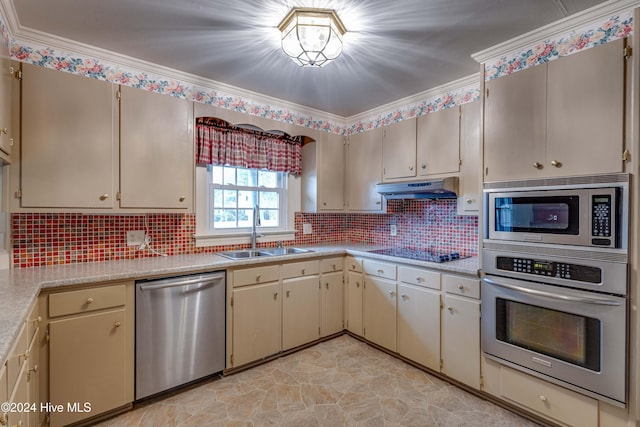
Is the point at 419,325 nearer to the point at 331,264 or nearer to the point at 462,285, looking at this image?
the point at 462,285

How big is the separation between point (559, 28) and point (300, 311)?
109 inches

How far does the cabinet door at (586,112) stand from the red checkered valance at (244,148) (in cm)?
231

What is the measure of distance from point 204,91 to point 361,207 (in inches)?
75.5

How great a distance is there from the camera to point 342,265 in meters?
3.29

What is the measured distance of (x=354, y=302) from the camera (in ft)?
10.5

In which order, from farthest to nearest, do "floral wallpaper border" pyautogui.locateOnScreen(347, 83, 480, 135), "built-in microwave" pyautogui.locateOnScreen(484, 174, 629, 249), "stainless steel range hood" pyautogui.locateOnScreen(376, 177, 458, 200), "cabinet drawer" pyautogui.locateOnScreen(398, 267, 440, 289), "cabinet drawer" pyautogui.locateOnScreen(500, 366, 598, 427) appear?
"floral wallpaper border" pyautogui.locateOnScreen(347, 83, 480, 135) → "stainless steel range hood" pyautogui.locateOnScreen(376, 177, 458, 200) → "cabinet drawer" pyautogui.locateOnScreen(398, 267, 440, 289) → "cabinet drawer" pyautogui.locateOnScreen(500, 366, 598, 427) → "built-in microwave" pyautogui.locateOnScreen(484, 174, 629, 249)

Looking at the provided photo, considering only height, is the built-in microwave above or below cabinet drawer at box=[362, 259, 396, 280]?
above

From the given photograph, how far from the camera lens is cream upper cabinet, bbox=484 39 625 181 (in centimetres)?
167

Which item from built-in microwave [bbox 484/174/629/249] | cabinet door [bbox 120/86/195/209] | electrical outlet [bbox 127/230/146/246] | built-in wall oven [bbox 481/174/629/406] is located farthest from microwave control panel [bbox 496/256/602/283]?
electrical outlet [bbox 127/230/146/246]

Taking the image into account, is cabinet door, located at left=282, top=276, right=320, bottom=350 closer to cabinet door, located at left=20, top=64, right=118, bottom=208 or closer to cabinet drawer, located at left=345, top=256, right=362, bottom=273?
→ cabinet drawer, located at left=345, top=256, right=362, bottom=273

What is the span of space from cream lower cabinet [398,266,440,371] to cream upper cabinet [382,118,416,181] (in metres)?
0.96

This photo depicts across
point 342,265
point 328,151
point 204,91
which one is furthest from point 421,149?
point 204,91

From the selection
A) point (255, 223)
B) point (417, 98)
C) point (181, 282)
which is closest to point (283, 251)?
point (255, 223)

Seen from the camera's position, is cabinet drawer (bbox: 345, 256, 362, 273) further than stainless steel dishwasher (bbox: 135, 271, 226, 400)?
Yes
